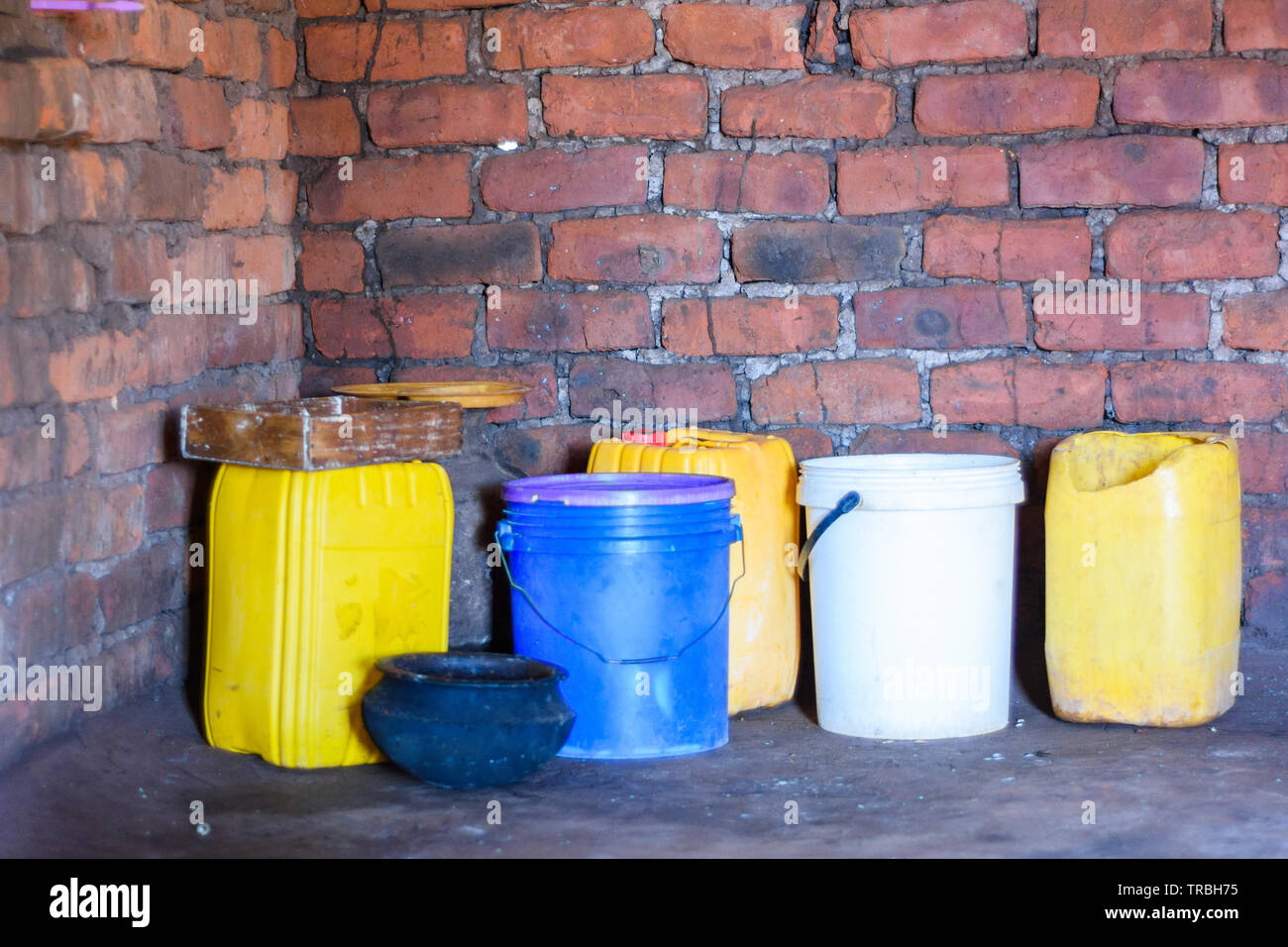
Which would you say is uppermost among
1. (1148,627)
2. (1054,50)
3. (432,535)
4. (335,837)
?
(1054,50)

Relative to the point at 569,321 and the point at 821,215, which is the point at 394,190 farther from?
the point at 821,215

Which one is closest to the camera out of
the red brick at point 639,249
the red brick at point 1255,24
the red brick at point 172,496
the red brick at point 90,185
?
the red brick at point 90,185

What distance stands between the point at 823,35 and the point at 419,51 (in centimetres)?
88

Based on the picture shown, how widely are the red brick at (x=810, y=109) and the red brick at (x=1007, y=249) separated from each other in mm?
261

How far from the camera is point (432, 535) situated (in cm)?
262

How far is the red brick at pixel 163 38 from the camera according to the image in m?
2.68

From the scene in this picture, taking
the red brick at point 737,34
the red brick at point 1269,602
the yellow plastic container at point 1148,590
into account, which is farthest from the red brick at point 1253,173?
the red brick at point 737,34

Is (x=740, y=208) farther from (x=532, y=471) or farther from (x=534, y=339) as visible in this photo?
(x=532, y=471)

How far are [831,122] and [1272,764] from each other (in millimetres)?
1543

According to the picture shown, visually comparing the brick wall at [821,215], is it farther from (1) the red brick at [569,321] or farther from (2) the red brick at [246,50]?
(2) the red brick at [246,50]

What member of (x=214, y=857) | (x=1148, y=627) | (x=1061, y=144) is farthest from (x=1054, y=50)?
(x=214, y=857)

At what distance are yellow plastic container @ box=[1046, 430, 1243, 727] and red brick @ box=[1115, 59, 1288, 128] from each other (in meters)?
0.69

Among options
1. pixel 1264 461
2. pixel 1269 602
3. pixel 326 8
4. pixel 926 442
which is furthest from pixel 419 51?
pixel 1269 602

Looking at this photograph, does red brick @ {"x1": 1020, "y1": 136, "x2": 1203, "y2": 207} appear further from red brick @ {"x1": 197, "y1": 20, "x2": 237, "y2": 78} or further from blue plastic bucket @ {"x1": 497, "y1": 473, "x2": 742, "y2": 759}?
red brick @ {"x1": 197, "y1": 20, "x2": 237, "y2": 78}
